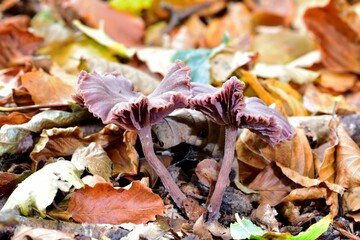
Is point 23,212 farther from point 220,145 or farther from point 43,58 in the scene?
point 43,58

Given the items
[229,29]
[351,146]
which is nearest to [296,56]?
[229,29]

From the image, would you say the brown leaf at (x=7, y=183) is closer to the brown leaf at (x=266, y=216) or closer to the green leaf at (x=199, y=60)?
the brown leaf at (x=266, y=216)

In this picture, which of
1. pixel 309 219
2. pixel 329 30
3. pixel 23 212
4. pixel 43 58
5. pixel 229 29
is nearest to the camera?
pixel 23 212

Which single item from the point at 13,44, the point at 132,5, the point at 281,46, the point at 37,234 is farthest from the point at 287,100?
the point at 132,5

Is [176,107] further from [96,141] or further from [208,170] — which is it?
[96,141]

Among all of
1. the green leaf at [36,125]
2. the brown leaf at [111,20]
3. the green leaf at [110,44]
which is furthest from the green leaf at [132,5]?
the green leaf at [36,125]
